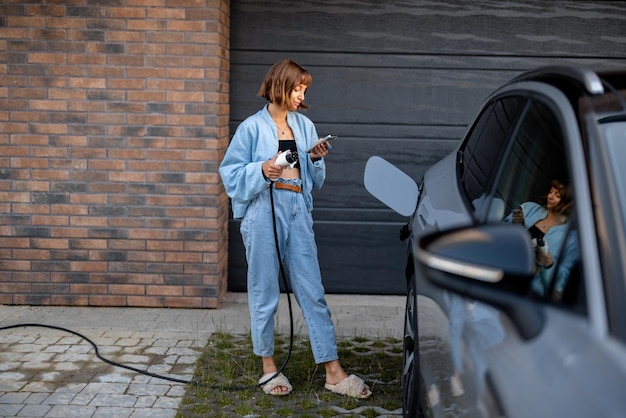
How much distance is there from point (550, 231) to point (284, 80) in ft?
8.33

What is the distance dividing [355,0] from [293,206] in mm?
2752

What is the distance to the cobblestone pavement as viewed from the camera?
4.88 m

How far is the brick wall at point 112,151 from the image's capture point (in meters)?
6.76

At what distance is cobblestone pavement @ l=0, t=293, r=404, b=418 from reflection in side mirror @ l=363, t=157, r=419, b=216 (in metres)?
1.57

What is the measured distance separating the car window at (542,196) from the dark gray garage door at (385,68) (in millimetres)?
4343

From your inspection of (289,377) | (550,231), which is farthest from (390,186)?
(550,231)

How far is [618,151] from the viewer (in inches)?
88.9

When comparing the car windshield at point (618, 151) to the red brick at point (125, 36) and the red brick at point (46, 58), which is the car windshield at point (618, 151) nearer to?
the red brick at point (125, 36)

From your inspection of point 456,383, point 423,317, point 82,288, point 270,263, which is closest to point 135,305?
point 82,288

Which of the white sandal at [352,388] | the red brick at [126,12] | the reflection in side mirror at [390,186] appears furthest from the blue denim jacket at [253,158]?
the red brick at [126,12]

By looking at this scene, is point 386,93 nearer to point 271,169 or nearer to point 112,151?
point 112,151

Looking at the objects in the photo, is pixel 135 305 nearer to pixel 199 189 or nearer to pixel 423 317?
pixel 199 189

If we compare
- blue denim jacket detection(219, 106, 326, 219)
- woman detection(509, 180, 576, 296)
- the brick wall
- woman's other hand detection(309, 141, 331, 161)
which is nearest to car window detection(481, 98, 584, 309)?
woman detection(509, 180, 576, 296)

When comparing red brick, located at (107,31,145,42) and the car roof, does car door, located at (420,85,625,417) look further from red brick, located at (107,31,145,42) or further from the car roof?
red brick, located at (107,31,145,42)
